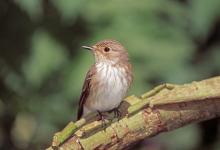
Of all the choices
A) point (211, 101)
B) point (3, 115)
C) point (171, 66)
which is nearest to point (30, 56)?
point (3, 115)

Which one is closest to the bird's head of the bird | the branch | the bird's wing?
Answer: the bird

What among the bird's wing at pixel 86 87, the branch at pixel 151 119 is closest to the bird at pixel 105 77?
the bird's wing at pixel 86 87

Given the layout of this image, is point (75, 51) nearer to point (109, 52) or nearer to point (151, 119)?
point (109, 52)

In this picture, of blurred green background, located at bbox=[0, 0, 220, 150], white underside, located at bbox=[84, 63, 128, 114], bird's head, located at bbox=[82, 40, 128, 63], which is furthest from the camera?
blurred green background, located at bbox=[0, 0, 220, 150]

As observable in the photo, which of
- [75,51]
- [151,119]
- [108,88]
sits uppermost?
[75,51]

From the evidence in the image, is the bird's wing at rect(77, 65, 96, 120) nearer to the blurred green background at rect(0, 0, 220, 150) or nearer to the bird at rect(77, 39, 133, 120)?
the bird at rect(77, 39, 133, 120)

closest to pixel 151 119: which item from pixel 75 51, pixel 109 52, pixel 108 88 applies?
pixel 108 88
